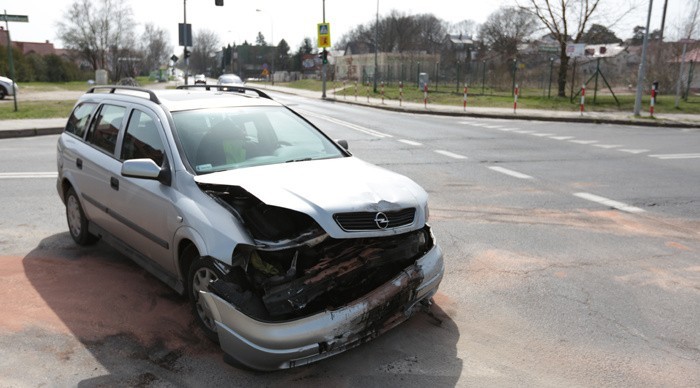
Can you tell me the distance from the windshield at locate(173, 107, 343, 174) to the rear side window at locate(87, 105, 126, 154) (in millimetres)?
822

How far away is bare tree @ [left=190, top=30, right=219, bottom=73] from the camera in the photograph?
442 feet

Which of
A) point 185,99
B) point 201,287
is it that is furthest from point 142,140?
point 201,287

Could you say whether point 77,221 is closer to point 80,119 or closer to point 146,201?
point 80,119

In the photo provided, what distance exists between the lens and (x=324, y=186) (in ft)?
12.2

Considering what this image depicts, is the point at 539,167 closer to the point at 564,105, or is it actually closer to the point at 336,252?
the point at 336,252

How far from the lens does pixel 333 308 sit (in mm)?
3350

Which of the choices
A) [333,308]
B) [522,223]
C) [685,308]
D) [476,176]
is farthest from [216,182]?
[476,176]

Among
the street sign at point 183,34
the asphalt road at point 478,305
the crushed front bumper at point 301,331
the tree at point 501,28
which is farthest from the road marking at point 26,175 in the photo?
the tree at point 501,28

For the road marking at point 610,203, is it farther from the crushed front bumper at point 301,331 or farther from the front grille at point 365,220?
the crushed front bumper at point 301,331

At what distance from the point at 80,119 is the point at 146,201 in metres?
2.17

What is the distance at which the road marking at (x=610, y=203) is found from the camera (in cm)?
775

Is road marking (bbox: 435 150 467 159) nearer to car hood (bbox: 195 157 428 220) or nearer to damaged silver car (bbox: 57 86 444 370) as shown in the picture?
damaged silver car (bbox: 57 86 444 370)

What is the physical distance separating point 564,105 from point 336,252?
91.0ft

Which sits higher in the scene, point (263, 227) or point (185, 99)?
point (185, 99)
